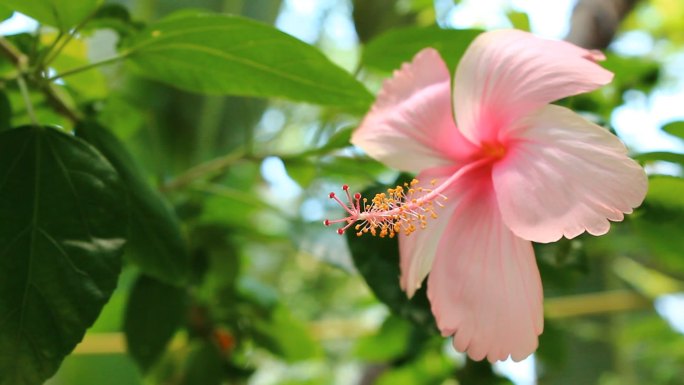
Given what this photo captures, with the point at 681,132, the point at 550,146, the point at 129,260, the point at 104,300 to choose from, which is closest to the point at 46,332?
the point at 104,300

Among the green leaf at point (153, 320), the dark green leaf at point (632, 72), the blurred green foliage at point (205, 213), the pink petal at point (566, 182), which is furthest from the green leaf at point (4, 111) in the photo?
the dark green leaf at point (632, 72)

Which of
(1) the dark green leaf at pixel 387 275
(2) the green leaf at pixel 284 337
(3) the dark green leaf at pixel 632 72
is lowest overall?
(2) the green leaf at pixel 284 337

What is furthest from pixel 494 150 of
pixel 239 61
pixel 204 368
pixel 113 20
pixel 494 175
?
pixel 204 368

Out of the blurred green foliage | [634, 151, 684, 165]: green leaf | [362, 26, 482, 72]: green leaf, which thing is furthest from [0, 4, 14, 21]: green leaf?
[634, 151, 684, 165]: green leaf

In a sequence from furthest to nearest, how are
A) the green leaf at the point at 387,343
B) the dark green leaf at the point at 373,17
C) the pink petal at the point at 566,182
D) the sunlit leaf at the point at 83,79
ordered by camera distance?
A: the dark green leaf at the point at 373,17 < the green leaf at the point at 387,343 < the sunlit leaf at the point at 83,79 < the pink petal at the point at 566,182

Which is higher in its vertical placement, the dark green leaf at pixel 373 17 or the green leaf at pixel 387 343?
the dark green leaf at pixel 373 17

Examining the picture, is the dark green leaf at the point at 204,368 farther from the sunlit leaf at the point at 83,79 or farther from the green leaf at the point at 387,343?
the sunlit leaf at the point at 83,79

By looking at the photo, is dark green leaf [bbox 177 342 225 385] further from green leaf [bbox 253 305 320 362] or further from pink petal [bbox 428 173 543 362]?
pink petal [bbox 428 173 543 362]
